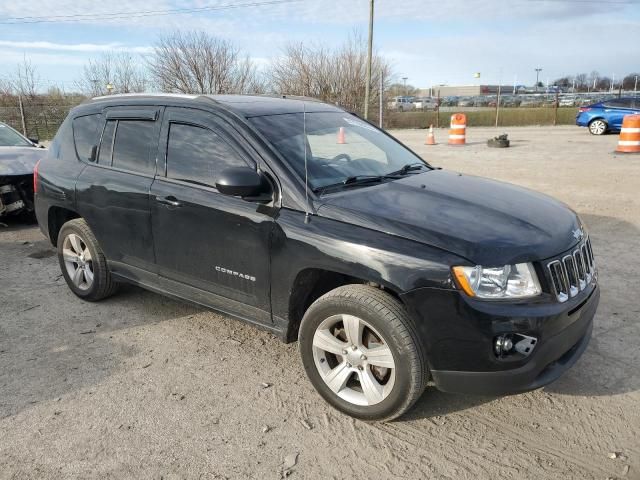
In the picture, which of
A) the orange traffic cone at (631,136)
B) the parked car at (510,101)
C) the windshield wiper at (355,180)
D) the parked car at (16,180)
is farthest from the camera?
the parked car at (510,101)

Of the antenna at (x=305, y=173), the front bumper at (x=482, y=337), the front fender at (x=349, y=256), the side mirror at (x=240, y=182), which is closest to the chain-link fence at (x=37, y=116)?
the antenna at (x=305, y=173)

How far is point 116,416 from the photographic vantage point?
10.2ft

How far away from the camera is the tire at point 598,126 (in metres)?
20.8

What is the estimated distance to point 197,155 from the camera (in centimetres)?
375

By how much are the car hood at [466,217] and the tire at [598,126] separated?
65.7 ft

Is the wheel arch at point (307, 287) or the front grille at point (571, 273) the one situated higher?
the front grille at point (571, 273)

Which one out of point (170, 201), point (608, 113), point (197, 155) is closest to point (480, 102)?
point (608, 113)

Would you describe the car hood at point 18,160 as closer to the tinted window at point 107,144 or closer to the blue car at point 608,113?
the tinted window at point 107,144

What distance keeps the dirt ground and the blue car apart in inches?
728

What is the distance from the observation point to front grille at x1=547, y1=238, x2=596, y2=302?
9.27ft

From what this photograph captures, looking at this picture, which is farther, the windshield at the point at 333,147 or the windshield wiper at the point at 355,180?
the windshield at the point at 333,147

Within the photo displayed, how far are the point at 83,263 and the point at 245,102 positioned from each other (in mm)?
2205

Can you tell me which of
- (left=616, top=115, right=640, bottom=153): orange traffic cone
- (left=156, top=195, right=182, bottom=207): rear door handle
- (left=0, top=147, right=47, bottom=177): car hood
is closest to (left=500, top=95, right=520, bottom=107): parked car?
(left=616, top=115, right=640, bottom=153): orange traffic cone

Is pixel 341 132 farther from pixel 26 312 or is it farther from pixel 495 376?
pixel 26 312
